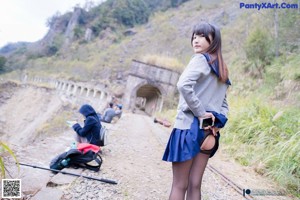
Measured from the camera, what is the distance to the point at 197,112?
1635mm

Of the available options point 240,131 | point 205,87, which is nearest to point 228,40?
point 240,131

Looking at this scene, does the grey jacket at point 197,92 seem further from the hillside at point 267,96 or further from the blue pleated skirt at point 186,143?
the hillside at point 267,96

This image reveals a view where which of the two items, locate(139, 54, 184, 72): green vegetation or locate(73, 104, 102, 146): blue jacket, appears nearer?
locate(73, 104, 102, 146): blue jacket

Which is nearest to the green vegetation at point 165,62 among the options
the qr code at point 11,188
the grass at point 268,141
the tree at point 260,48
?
the tree at point 260,48

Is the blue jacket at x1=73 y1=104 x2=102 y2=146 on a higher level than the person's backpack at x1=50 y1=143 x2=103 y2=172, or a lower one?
higher

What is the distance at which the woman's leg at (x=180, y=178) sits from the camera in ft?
5.56

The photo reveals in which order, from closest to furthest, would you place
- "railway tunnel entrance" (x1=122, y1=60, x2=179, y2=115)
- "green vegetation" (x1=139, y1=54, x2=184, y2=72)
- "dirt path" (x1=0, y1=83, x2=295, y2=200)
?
"dirt path" (x1=0, y1=83, x2=295, y2=200) → "railway tunnel entrance" (x1=122, y1=60, x2=179, y2=115) → "green vegetation" (x1=139, y1=54, x2=184, y2=72)

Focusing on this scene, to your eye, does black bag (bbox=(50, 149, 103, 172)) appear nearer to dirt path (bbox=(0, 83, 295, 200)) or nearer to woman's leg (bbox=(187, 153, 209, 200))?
dirt path (bbox=(0, 83, 295, 200))

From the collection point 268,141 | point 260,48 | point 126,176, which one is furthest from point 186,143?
point 260,48

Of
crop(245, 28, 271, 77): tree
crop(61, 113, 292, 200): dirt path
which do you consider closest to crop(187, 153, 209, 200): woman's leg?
crop(61, 113, 292, 200): dirt path

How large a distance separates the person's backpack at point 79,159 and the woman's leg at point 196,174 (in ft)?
6.44

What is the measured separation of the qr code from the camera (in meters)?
2.27

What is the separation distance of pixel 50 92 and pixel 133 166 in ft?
81.3

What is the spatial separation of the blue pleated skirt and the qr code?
1.55 m
